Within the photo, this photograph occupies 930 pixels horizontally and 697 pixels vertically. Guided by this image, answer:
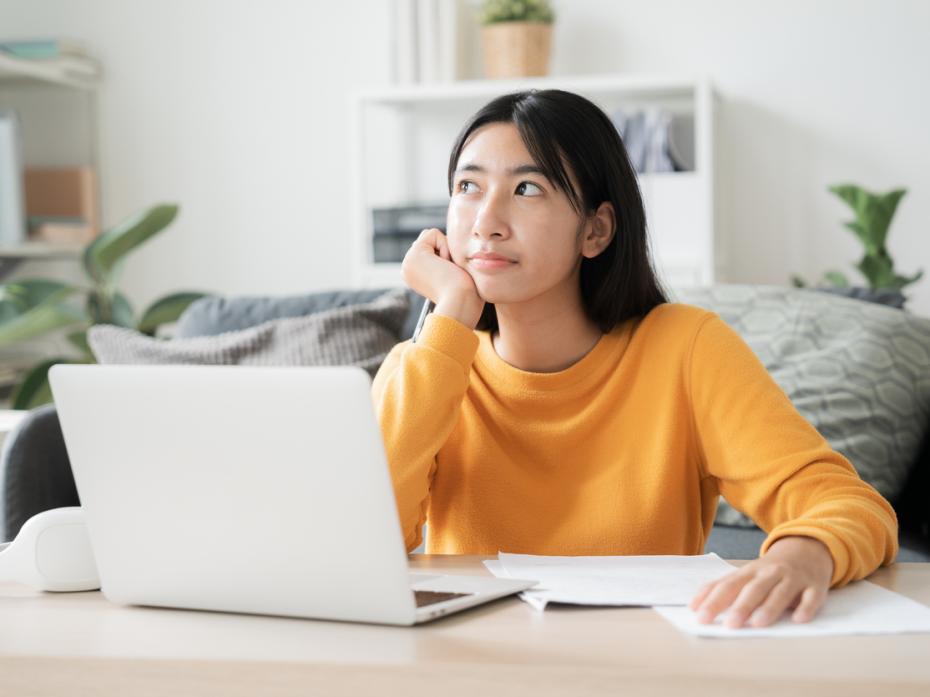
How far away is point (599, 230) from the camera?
1.26 metres

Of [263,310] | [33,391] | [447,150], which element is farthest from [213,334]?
[447,150]

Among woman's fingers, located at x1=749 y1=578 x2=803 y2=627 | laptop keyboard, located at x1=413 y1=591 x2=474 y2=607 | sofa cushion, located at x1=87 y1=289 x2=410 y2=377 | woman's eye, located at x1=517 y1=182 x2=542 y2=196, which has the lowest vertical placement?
sofa cushion, located at x1=87 y1=289 x2=410 y2=377

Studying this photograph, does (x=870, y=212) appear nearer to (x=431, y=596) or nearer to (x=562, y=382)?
(x=562, y=382)

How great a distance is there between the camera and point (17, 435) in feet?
5.89

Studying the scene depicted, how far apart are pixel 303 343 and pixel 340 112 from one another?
165cm

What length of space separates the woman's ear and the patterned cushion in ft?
2.70

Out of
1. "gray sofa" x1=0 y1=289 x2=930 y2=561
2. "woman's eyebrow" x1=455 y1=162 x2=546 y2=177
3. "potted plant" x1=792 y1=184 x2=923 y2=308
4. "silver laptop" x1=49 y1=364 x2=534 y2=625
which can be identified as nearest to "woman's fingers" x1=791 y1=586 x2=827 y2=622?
"silver laptop" x1=49 y1=364 x2=534 y2=625

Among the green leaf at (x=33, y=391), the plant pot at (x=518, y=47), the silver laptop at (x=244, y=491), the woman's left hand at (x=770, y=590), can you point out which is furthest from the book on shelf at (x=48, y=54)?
the woman's left hand at (x=770, y=590)

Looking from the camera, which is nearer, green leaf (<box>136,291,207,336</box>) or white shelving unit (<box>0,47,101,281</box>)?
green leaf (<box>136,291,207,336</box>)

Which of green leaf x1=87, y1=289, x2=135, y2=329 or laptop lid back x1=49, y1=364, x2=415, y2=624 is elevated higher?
laptop lid back x1=49, y1=364, x2=415, y2=624

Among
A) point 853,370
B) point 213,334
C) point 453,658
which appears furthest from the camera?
point 213,334

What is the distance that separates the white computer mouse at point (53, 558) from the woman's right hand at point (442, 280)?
430 mm

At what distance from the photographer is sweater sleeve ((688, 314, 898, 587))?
35.2 inches

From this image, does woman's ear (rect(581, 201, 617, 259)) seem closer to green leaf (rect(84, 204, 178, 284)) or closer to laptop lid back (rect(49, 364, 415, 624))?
laptop lid back (rect(49, 364, 415, 624))
